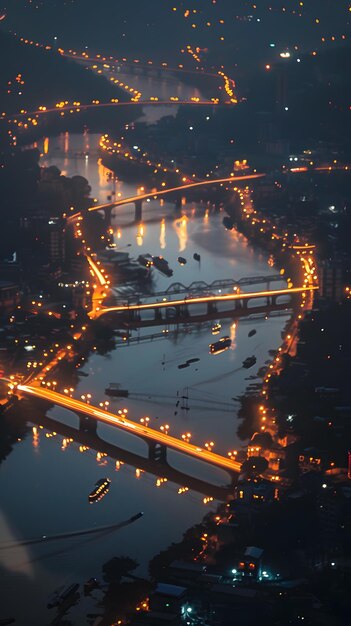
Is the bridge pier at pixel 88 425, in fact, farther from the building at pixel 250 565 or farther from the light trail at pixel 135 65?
the light trail at pixel 135 65

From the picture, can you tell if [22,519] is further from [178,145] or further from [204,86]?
[204,86]

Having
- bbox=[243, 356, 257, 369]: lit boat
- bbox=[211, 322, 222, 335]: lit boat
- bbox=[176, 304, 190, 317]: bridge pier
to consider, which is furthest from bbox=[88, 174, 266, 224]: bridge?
bbox=[243, 356, 257, 369]: lit boat

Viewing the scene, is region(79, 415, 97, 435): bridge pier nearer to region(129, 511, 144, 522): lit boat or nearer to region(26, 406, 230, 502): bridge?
region(26, 406, 230, 502): bridge

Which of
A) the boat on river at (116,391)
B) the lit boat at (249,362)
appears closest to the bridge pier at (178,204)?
the lit boat at (249,362)

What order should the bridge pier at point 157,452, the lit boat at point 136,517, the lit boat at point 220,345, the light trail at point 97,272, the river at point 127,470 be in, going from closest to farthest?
the river at point 127,470
the lit boat at point 136,517
the bridge pier at point 157,452
the lit boat at point 220,345
the light trail at point 97,272

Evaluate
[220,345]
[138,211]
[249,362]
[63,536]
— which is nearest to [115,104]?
[138,211]
